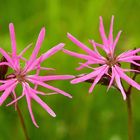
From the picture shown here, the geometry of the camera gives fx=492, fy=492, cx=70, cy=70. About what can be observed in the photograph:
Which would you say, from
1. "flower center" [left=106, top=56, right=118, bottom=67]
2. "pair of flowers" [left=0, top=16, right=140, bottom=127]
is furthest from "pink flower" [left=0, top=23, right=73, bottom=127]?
"flower center" [left=106, top=56, right=118, bottom=67]

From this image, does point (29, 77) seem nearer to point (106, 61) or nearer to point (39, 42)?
point (39, 42)

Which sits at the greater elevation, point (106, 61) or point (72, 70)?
point (72, 70)

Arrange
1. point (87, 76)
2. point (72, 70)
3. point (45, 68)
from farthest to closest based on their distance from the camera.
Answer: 1. point (72, 70)
2. point (45, 68)
3. point (87, 76)

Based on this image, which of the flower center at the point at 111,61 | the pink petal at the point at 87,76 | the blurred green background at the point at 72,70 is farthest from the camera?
the blurred green background at the point at 72,70

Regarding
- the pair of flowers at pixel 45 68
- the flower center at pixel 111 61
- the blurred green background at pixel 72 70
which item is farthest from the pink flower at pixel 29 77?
the blurred green background at pixel 72 70

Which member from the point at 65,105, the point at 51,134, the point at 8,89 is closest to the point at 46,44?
the point at 65,105

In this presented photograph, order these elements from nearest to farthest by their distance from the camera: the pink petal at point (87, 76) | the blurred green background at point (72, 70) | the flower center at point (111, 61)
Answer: the pink petal at point (87, 76) → the flower center at point (111, 61) → the blurred green background at point (72, 70)

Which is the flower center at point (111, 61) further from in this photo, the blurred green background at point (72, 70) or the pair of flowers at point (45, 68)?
the blurred green background at point (72, 70)

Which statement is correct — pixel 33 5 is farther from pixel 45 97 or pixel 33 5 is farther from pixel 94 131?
pixel 94 131

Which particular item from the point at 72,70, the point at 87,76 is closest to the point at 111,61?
the point at 87,76
